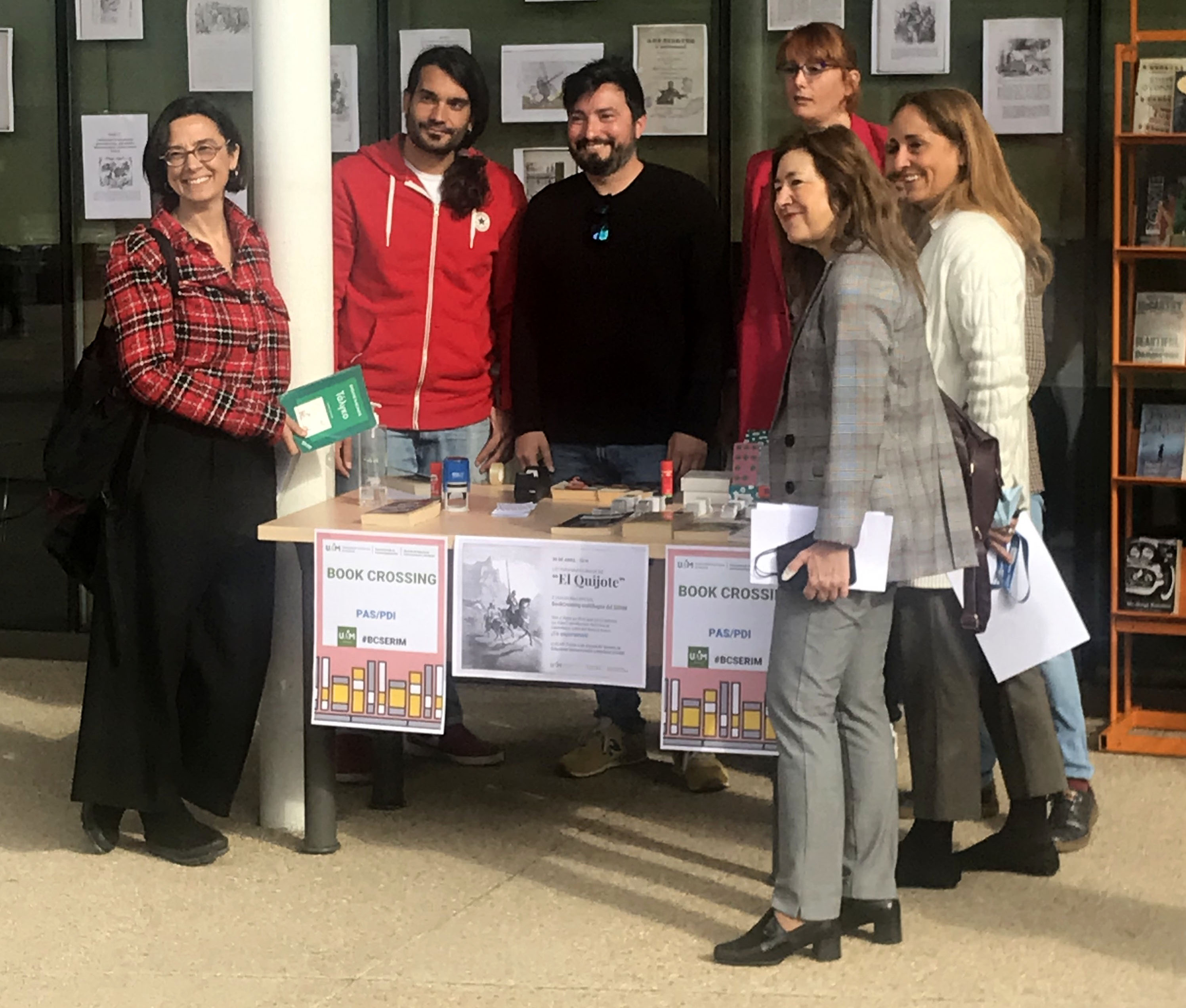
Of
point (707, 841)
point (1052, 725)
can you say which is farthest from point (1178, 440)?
point (707, 841)

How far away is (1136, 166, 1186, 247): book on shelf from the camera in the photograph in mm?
5398

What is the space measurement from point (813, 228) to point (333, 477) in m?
1.64

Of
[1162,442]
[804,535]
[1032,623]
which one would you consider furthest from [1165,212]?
[804,535]

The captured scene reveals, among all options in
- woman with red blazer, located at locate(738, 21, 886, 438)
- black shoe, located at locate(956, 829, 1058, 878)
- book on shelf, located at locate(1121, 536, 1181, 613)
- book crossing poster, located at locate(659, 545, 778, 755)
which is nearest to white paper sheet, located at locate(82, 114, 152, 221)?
woman with red blazer, located at locate(738, 21, 886, 438)

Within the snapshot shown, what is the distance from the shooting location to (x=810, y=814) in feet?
12.0

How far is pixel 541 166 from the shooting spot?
6.18 m

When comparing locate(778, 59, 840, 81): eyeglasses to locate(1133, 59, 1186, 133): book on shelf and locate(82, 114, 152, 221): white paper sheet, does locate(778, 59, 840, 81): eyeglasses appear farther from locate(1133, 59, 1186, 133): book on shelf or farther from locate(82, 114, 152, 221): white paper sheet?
locate(82, 114, 152, 221): white paper sheet

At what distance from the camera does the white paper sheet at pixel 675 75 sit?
602 cm

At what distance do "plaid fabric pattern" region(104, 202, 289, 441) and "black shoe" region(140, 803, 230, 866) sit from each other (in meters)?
0.93

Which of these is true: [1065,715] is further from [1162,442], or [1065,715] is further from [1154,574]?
[1162,442]

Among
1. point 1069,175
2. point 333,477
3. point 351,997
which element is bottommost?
point 351,997

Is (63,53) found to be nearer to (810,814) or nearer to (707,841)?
(707,841)

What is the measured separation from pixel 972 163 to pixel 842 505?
1.15 m

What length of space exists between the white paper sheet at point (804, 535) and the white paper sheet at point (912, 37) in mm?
2687
